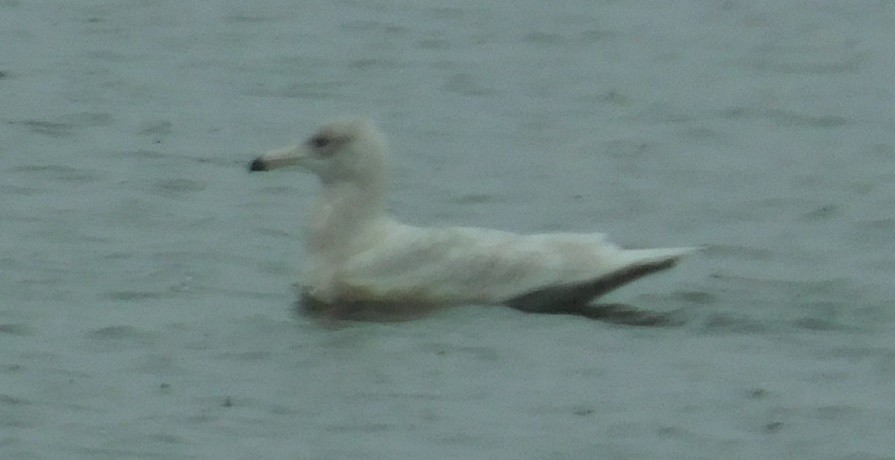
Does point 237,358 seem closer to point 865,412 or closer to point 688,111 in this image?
point 865,412

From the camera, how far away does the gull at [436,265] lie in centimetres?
1283

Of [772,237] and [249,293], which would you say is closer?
[249,293]

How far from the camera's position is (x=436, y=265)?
12.9m

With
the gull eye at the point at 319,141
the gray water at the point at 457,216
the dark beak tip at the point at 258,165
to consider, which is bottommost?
the gray water at the point at 457,216

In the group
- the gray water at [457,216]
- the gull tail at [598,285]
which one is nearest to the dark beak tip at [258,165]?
the gray water at [457,216]

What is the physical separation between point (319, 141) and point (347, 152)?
0.14 metres

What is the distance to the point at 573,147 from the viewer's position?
1627 centimetres

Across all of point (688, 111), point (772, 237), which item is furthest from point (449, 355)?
point (688, 111)

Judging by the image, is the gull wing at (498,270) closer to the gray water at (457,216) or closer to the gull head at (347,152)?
the gray water at (457,216)

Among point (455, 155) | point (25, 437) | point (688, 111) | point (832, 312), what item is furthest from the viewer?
point (688, 111)

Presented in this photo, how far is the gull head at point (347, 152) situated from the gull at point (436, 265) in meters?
0.04

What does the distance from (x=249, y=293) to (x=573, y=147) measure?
3.66 m

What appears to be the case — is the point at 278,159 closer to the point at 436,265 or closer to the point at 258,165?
the point at 258,165

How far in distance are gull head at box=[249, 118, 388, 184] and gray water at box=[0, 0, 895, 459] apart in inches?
21.3
